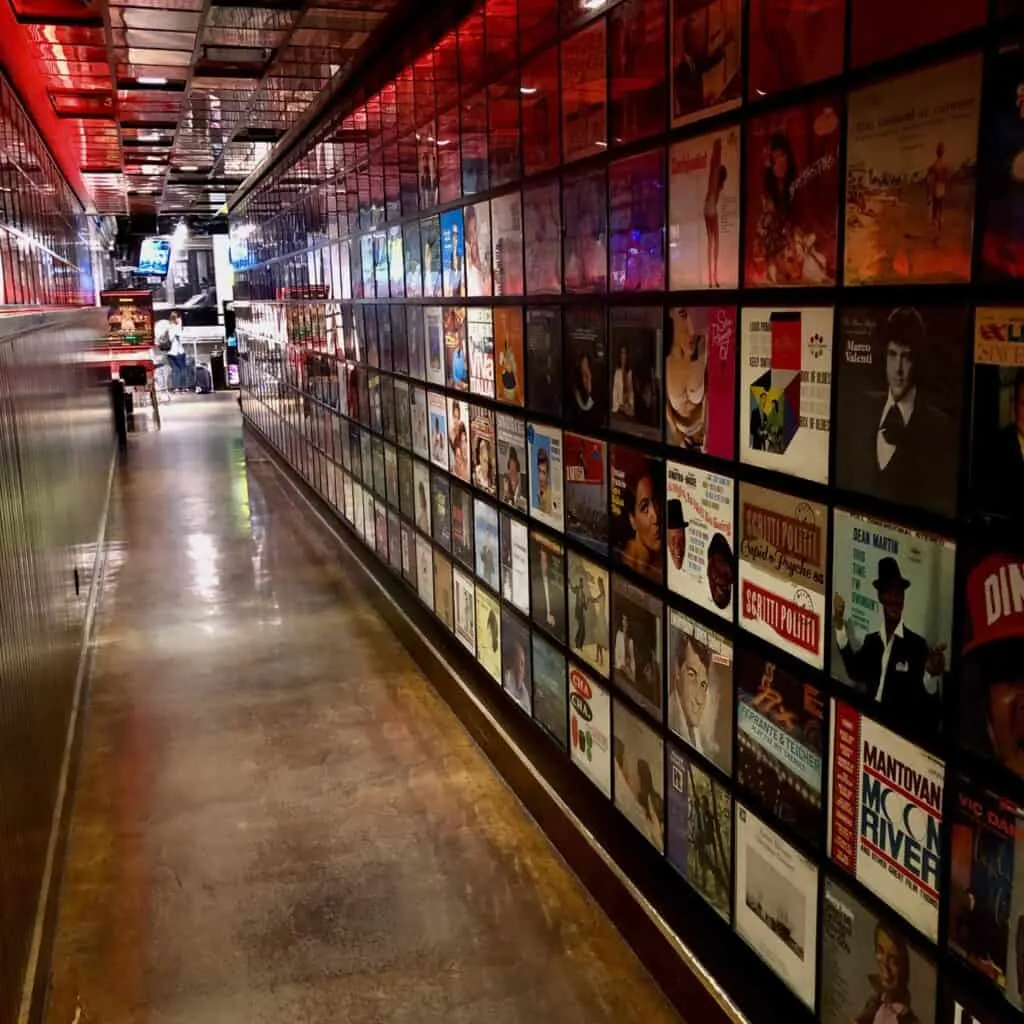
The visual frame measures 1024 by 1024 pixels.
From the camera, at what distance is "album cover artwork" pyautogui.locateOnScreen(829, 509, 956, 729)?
1.98 m

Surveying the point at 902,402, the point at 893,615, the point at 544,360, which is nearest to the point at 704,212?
the point at 902,402

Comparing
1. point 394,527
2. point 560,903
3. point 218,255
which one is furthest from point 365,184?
point 218,255

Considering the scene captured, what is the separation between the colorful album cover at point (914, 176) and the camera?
1.83m

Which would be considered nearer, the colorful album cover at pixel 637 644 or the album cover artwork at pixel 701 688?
the album cover artwork at pixel 701 688

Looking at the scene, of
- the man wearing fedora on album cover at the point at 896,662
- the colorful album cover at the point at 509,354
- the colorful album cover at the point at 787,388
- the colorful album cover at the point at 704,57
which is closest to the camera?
the man wearing fedora on album cover at the point at 896,662

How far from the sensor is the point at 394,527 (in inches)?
268

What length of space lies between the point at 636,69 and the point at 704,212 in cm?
60

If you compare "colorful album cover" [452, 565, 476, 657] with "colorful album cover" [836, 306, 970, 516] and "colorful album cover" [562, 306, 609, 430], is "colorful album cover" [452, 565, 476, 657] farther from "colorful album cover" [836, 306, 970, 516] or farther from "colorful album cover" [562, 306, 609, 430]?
"colorful album cover" [836, 306, 970, 516]

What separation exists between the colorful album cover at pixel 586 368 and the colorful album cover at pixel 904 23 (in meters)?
1.41

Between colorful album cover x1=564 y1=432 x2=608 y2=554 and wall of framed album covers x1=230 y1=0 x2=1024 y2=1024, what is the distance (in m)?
0.02

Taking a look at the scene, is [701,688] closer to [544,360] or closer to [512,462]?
[544,360]

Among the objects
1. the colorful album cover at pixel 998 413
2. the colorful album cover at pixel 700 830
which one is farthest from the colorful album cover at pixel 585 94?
the colorful album cover at pixel 700 830

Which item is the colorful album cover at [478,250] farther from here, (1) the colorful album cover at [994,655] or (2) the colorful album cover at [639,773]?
(1) the colorful album cover at [994,655]

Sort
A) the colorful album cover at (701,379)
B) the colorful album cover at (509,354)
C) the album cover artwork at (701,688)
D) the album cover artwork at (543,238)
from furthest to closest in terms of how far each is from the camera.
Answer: the colorful album cover at (509,354)
the album cover artwork at (543,238)
the album cover artwork at (701,688)
the colorful album cover at (701,379)
